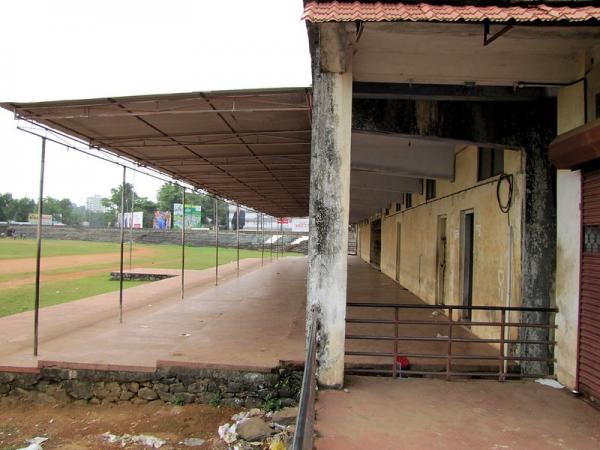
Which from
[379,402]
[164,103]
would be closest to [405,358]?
[379,402]

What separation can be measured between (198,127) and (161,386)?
366 cm

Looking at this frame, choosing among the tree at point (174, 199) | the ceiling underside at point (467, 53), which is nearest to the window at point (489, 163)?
the ceiling underside at point (467, 53)

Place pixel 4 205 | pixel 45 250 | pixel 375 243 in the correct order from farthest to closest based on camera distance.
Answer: pixel 4 205
pixel 45 250
pixel 375 243

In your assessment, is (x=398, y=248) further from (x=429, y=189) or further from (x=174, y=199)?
(x=174, y=199)

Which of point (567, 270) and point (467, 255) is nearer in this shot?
point (567, 270)

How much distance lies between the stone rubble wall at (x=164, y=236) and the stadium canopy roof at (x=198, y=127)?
35.1m

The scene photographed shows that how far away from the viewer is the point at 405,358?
219 inches

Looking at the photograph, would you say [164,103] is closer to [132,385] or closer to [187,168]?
[132,385]

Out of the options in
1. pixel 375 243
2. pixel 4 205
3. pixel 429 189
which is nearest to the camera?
pixel 429 189

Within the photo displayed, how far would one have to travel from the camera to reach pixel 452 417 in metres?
4.00

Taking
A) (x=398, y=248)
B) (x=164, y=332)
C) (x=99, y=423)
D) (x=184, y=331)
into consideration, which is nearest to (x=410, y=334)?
(x=184, y=331)

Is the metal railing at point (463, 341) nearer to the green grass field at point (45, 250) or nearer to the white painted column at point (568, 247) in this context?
the white painted column at point (568, 247)

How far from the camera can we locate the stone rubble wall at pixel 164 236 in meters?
48.6

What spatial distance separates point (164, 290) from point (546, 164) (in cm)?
1130
